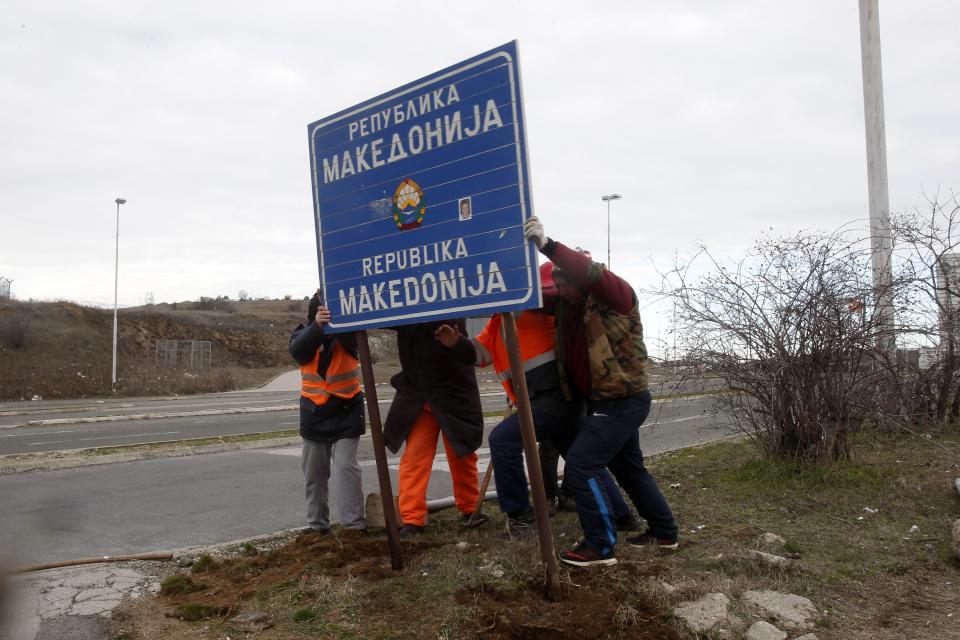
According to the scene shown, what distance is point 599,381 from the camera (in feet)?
13.7

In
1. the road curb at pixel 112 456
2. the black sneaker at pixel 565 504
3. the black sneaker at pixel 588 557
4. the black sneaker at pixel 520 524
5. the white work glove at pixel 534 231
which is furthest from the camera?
the road curb at pixel 112 456

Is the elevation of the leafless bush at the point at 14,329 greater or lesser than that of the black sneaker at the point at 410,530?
greater

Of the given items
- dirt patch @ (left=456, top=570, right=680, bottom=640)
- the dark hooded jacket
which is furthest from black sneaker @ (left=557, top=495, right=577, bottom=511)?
dirt patch @ (left=456, top=570, right=680, bottom=640)

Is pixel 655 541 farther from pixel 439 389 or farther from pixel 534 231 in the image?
pixel 534 231

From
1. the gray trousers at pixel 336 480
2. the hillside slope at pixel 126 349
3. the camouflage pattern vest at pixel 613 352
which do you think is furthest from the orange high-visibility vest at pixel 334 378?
the hillside slope at pixel 126 349

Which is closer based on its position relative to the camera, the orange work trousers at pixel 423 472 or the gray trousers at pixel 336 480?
the orange work trousers at pixel 423 472

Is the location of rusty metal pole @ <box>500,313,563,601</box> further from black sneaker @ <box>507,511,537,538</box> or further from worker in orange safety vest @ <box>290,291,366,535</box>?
worker in orange safety vest @ <box>290,291,366,535</box>

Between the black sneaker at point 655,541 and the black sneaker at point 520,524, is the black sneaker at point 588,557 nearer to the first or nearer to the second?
the black sneaker at point 655,541

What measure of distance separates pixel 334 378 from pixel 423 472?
0.86 meters

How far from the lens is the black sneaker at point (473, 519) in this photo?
5223 millimetres

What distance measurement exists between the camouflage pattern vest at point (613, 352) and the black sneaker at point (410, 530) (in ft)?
5.13

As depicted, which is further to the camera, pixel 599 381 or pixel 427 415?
pixel 427 415

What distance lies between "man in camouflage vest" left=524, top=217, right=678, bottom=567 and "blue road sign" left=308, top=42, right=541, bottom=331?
33cm

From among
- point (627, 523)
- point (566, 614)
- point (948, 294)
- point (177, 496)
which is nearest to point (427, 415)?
point (627, 523)
